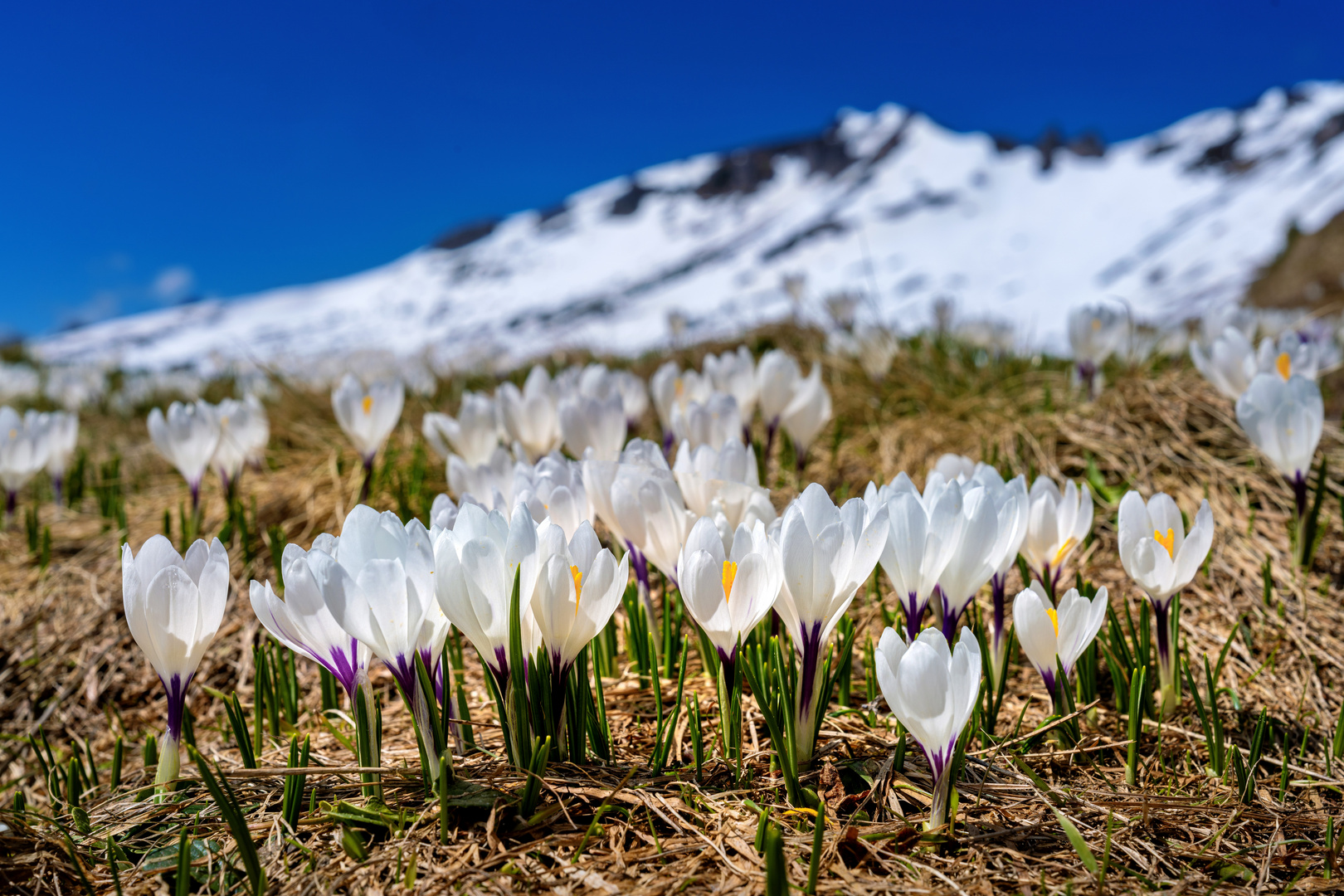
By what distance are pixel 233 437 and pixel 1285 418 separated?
275 cm

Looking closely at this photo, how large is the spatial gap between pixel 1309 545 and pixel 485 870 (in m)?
2.09

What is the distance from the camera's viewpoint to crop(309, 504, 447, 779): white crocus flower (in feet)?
3.36

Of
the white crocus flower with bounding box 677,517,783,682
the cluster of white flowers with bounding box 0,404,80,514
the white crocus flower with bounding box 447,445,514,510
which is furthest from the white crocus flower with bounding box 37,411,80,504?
the white crocus flower with bounding box 677,517,783,682

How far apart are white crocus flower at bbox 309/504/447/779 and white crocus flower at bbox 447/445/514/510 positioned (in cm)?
56

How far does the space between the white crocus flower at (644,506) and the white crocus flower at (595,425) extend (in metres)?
0.62

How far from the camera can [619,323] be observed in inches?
1379

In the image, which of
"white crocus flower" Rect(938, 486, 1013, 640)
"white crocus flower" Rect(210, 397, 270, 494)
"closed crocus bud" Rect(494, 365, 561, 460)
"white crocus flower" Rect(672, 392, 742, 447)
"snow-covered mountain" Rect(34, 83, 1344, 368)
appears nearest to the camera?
"white crocus flower" Rect(938, 486, 1013, 640)

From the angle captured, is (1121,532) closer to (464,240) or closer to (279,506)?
(279,506)

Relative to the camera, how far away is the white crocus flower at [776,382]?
8.05 feet

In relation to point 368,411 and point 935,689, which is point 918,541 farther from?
point 368,411

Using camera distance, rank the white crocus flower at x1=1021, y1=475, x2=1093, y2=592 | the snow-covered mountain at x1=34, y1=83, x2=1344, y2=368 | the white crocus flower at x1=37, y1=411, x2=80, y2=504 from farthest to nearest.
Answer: the snow-covered mountain at x1=34, y1=83, x2=1344, y2=368 < the white crocus flower at x1=37, y1=411, x2=80, y2=504 < the white crocus flower at x1=1021, y1=475, x2=1093, y2=592

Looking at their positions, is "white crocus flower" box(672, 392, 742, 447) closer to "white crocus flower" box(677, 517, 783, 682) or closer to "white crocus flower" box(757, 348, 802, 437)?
"white crocus flower" box(757, 348, 802, 437)

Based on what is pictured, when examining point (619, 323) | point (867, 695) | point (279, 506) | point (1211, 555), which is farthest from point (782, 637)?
point (619, 323)

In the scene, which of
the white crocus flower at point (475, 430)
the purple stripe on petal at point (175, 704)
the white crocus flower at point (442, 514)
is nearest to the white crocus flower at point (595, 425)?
the white crocus flower at point (475, 430)
